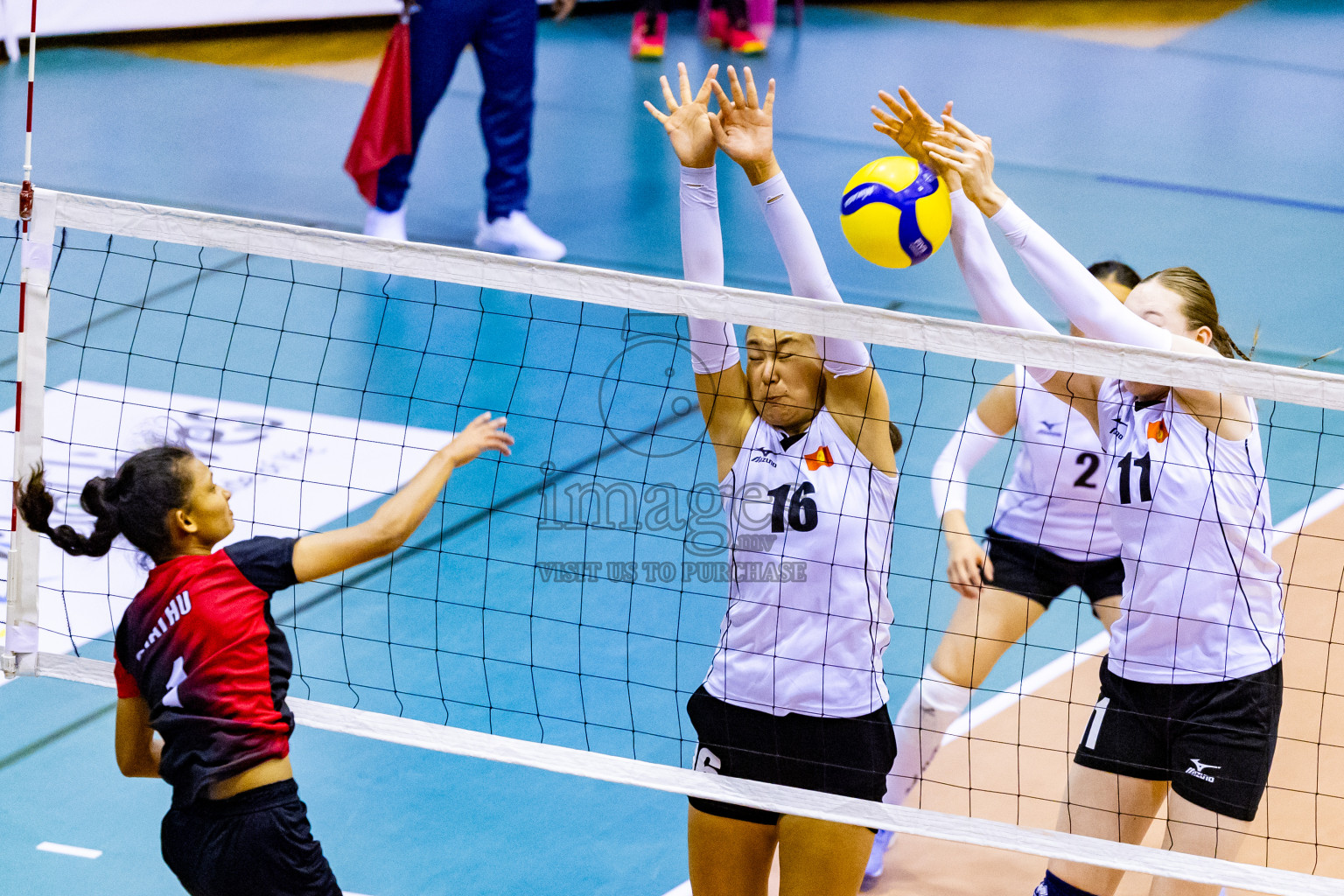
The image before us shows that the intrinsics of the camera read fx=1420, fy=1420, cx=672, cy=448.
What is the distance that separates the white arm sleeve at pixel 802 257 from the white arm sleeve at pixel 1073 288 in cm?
39

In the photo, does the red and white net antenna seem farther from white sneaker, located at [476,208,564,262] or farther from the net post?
white sneaker, located at [476,208,564,262]

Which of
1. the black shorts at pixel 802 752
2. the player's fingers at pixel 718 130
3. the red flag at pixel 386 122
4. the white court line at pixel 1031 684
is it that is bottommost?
the white court line at pixel 1031 684

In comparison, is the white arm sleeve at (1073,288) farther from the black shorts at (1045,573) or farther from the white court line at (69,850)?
the white court line at (69,850)

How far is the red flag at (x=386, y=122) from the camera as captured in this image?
25.2 feet

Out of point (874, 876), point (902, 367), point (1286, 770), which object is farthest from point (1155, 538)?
point (902, 367)

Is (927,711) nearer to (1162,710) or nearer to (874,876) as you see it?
(874,876)

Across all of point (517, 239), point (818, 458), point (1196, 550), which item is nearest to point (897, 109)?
point (818, 458)

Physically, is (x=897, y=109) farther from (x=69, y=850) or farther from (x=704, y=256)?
(x=69, y=850)

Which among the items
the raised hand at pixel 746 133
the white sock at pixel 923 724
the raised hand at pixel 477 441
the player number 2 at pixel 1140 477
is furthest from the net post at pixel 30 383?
the player number 2 at pixel 1140 477

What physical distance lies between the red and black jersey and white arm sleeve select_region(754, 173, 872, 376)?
1.20 meters

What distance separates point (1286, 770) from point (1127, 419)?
5.95 ft

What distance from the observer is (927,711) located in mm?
3951

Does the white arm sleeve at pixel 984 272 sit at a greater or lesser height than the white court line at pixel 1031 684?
greater

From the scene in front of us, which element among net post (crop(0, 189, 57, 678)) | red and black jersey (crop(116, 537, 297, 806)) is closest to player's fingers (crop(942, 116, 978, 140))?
red and black jersey (crop(116, 537, 297, 806))
